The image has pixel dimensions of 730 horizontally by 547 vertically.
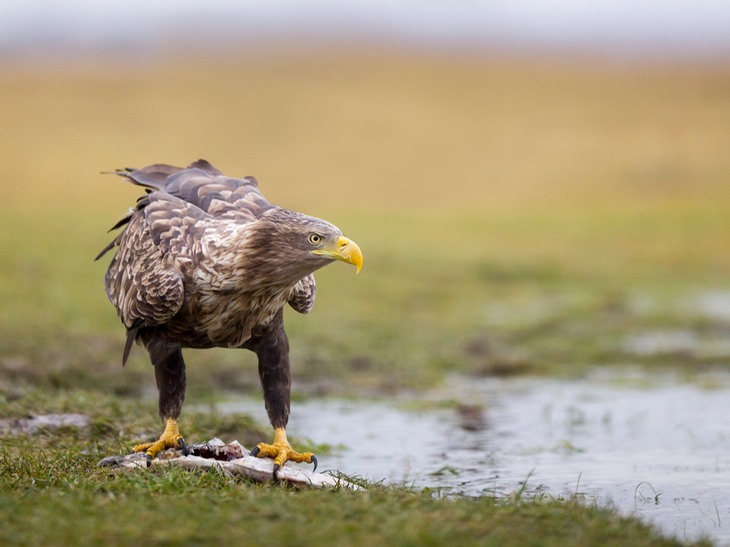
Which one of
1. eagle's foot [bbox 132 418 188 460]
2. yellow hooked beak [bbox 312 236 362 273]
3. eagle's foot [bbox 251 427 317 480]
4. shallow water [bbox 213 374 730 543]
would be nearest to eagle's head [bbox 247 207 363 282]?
yellow hooked beak [bbox 312 236 362 273]

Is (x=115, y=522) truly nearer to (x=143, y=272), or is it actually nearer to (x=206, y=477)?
(x=206, y=477)

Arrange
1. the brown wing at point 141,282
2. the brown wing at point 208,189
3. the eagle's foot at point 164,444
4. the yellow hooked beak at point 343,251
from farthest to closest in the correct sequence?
the brown wing at point 208,189, the eagle's foot at point 164,444, the brown wing at point 141,282, the yellow hooked beak at point 343,251

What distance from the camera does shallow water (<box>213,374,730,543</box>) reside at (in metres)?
7.15

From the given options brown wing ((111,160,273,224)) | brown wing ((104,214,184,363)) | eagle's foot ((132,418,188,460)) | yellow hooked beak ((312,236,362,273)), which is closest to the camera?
yellow hooked beak ((312,236,362,273))

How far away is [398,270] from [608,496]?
1352 centimetres

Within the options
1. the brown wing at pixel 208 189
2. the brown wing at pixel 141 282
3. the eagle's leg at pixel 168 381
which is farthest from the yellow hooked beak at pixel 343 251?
the eagle's leg at pixel 168 381

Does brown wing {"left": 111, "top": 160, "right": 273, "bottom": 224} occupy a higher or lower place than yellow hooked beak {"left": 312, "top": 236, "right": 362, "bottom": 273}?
higher

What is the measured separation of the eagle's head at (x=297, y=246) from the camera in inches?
254

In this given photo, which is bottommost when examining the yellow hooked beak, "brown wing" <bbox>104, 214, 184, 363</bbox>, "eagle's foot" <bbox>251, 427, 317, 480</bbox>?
"eagle's foot" <bbox>251, 427, 317, 480</bbox>

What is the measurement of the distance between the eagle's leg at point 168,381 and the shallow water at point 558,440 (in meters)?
1.33

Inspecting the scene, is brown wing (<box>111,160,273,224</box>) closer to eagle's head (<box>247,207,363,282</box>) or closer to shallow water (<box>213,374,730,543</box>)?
eagle's head (<box>247,207,363,282</box>)

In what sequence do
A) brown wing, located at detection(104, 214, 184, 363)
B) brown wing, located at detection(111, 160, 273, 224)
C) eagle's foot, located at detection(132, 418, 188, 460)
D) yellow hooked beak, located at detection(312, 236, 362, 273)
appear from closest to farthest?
yellow hooked beak, located at detection(312, 236, 362, 273) < brown wing, located at detection(104, 214, 184, 363) < eagle's foot, located at detection(132, 418, 188, 460) < brown wing, located at detection(111, 160, 273, 224)

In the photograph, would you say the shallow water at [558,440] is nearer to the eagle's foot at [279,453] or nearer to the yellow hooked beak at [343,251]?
the eagle's foot at [279,453]

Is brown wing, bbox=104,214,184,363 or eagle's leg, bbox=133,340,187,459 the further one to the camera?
eagle's leg, bbox=133,340,187,459
